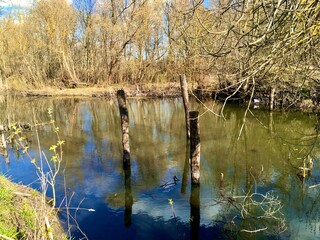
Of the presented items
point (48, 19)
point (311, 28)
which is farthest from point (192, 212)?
point (48, 19)

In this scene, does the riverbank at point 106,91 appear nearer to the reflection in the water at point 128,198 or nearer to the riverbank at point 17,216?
the reflection in the water at point 128,198

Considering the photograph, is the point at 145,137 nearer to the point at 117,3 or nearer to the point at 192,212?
the point at 192,212

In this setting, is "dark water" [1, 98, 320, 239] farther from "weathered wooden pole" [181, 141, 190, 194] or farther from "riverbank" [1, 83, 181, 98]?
"riverbank" [1, 83, 181, 98]

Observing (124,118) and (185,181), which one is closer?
(185,181)

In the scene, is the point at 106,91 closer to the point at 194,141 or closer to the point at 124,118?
the point at 124,118

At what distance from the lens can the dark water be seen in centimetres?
633

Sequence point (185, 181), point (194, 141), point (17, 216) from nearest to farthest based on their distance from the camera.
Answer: point (17, 216), point (194, 141), point (185, 181)

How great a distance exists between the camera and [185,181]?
862cm

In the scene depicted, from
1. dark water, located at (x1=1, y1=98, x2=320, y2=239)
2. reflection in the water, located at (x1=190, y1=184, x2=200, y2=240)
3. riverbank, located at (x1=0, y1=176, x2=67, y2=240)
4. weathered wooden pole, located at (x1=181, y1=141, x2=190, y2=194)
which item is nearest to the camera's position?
riverbank, located at (x1=0, y1=176, x2=67, y2=240)

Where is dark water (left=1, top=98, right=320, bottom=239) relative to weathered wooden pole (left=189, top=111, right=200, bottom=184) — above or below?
below

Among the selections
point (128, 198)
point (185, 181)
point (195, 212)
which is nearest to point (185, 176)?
point (185, 181)

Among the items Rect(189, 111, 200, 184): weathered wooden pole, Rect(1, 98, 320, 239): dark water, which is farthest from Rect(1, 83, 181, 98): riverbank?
Rect(189, 111, 200, 184): weathered wooden pole

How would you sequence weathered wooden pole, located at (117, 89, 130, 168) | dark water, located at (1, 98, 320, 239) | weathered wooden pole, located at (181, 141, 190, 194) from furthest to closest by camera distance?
weathered wooden pole, located at (117, 89, 130, 168) → weathered wooden pole, located at (181, 141, 190, 194) → dark water, located at (1, 98, 320, 239)

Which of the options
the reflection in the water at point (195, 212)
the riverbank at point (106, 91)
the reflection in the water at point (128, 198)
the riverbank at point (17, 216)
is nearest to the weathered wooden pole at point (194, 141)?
the reflection in the water at point (195, 212)
